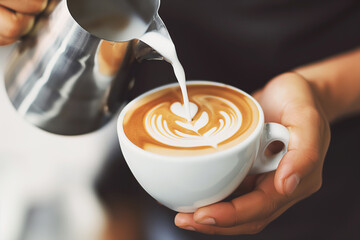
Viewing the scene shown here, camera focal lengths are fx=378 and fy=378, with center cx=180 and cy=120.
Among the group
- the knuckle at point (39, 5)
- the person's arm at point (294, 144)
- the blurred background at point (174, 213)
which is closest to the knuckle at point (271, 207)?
the person's arm at point (294, 144)

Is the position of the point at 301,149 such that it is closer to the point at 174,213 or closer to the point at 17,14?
the point at 174,213

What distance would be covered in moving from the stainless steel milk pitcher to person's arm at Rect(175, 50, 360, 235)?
275 millimetres

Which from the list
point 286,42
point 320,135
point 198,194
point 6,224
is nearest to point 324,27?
point 286,42

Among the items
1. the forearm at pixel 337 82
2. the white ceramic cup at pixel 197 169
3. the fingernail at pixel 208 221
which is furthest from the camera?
the forearm at pixel 337 82

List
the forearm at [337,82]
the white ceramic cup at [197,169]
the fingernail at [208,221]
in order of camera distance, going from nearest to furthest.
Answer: the white ceramic cup at [197,169] → the fingernail at [208,221] → the forearm at [337,82]

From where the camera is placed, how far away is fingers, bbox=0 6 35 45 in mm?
681

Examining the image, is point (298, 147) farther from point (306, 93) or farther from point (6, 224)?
point (6, 224)

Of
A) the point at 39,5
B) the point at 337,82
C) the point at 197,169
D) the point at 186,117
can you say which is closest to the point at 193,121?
the point at 186,117

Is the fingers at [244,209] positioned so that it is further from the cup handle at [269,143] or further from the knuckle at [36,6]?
the knuckle at [36,6]

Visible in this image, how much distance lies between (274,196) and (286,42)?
48 cm

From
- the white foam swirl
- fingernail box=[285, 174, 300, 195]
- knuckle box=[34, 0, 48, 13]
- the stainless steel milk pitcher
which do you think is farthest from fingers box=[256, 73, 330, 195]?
knuckle box=[34, 0, 48, 13]

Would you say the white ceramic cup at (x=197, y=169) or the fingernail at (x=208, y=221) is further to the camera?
the fingernail at (x=208, y=221)

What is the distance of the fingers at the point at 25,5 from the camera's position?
26.2 inches

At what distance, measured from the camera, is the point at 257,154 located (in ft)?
2.23
